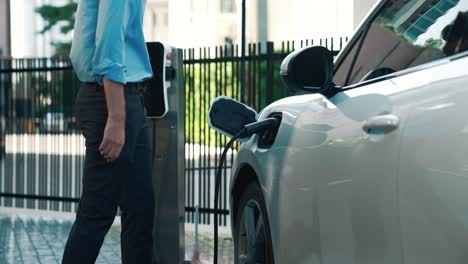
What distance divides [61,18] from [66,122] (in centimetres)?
5122

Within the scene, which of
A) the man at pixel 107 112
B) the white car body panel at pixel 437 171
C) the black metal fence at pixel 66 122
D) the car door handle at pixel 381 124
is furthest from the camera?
the black metal fence at pixel 66 122

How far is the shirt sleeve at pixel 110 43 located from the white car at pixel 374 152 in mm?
724

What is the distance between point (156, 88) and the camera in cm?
550

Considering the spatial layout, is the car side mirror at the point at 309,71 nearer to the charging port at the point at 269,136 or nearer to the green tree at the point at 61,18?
the charging port at the point at 269,136

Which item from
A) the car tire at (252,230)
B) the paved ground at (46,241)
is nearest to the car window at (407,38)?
the car tire at (252,230)

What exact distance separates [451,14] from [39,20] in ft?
238

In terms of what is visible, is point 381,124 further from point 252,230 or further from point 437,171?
point 252,230

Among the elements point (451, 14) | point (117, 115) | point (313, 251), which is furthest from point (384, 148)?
point (117, 115)

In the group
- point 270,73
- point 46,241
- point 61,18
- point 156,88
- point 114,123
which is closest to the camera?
point 114,123

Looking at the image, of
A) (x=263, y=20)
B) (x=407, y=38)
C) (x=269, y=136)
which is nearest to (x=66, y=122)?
(x=269, y=136)

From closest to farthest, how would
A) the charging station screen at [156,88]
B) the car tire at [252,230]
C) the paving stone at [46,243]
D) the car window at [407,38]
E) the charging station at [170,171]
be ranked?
the car window at [407,38], the car tire at [252,230], the charging station screen at [156,88], the charging station at [170,171], the paving stone at [46,243]

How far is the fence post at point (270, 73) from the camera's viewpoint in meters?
8.61

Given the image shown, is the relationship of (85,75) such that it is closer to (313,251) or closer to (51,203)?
(313,251)

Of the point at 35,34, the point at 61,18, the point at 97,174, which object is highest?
the point at 61,18
